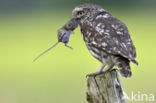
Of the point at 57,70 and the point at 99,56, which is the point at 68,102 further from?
the point at 99,56

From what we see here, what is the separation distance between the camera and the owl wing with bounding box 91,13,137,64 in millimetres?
5801

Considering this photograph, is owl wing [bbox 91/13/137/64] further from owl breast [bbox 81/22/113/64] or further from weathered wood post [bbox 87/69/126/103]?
weathered wood post [bbox 87/69/126/103]

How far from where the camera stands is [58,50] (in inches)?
588

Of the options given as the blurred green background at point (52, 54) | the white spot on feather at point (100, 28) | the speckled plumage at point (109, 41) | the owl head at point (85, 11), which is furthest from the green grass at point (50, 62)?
the white spot on feather at point (100, 28)

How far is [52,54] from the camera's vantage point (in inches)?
583

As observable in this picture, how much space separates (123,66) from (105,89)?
0.37 m

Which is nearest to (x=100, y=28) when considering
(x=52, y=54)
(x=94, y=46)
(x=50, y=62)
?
(x=94, y=46)

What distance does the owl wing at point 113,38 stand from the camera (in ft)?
19.0

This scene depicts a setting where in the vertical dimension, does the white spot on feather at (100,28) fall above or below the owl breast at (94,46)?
above

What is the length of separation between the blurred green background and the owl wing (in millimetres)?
3708

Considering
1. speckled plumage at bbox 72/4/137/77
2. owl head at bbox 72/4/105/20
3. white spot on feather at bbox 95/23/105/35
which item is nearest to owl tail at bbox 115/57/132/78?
speckled plumage at bbox 72/4/137/77

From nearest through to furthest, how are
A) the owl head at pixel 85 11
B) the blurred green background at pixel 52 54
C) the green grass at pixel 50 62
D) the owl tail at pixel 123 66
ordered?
the owl tail at pixel 123 66
the owl head at pixel 85 11
the green grass at pixel 50 62
the blurred green background at pixel 52 54

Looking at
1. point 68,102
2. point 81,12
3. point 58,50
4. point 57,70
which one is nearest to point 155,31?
point 58,50

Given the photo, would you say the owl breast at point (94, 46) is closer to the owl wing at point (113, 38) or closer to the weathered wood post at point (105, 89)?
the owl wing at point (113, 38)
